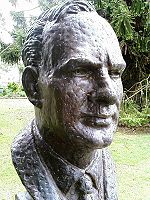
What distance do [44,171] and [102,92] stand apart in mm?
439

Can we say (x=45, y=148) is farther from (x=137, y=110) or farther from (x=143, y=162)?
(x=137, y=110)

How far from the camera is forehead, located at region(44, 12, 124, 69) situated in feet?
5.02

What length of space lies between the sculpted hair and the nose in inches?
10.6

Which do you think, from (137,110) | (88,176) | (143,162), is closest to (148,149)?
(143,162)

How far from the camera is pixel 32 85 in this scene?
1695 millimetres

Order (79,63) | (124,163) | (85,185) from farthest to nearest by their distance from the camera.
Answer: (124,163)
(85,185)
(79,63)

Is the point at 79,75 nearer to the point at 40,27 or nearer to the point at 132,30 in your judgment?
the point at 40,27

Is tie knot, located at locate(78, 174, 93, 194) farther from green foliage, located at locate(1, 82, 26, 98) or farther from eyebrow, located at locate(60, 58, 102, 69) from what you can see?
green foliage, located at locate(1, 82, 26, 98)

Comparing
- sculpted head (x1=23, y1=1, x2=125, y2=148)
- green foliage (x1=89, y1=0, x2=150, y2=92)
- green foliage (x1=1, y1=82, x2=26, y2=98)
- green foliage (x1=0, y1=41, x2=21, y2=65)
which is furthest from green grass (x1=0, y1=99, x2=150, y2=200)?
green foliage (x1=1, y1=82, x2=26, y2=98)

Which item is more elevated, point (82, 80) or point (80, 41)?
point (80, 41)

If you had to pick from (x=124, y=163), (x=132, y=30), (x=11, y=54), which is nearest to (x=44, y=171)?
(x=124, y=163)

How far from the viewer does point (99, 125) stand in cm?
157

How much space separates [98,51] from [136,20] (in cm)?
662

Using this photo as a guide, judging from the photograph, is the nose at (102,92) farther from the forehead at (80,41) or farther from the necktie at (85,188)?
the necktie at (85,188)
